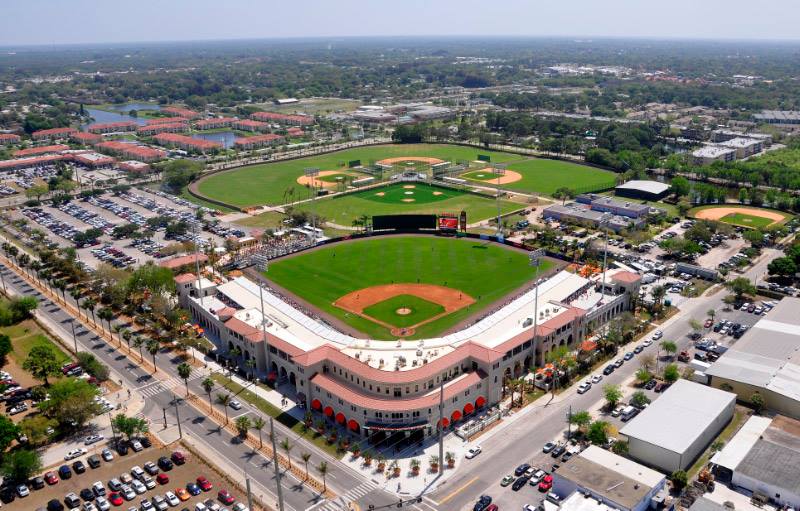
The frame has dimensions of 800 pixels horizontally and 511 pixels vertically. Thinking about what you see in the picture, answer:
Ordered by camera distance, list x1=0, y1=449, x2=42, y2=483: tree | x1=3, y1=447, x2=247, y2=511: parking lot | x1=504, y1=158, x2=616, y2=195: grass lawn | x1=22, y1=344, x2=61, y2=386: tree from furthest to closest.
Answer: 1. x1=504, y1=158, x2=616, y2=195: grass lawn
2. x1=22, y1=344, x2=61, y2=386: tree
3. x1=0, y1=449, x2=42, y2=483: tree
4. x1=3, y1=447, x2=247, y2=511: parking lot

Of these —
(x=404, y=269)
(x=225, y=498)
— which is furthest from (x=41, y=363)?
(x=404, y=269)

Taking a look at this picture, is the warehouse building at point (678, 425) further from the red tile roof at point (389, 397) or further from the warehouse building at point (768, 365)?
the red tile roof at point (389, 397)

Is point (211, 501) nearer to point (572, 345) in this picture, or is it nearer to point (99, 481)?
point (99, 481)

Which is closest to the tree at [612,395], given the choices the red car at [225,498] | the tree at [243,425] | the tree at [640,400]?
the tree at [640,400]

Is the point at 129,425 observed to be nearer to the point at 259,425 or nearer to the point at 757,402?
the point at 259,425

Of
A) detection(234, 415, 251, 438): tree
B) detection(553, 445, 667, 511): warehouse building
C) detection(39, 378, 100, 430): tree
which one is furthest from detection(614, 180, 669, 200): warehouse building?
detection(39, 378, 100, 430): tree

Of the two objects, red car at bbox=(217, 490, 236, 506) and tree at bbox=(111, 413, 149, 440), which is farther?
tree at bbox=(111, 413, 149, 440)

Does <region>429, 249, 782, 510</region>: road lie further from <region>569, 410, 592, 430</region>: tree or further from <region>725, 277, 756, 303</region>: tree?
<region>725, 277, 756, 303</region>: tree
